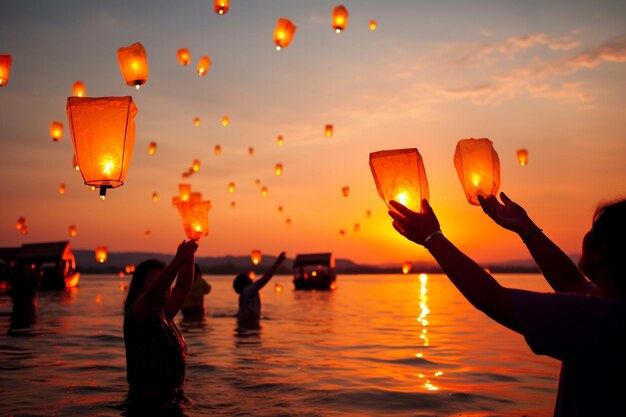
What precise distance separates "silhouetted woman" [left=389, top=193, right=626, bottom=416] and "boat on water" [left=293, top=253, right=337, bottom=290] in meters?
41.7

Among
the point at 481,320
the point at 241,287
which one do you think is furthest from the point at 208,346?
the point at 481,320

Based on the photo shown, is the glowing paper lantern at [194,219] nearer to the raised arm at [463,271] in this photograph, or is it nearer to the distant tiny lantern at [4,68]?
the raised arm at [463,271]

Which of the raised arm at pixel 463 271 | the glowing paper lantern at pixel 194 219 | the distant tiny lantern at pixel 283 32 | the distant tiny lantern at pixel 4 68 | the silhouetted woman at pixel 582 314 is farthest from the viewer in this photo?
the distant tiny lantern at pixel 283 32

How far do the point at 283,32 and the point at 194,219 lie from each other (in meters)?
7.92

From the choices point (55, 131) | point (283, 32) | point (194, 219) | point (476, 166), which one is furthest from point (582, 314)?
point (55, 131)

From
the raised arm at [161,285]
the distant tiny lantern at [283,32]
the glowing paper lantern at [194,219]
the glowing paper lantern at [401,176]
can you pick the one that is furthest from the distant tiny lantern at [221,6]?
the glowing paper lantern at [401,176]

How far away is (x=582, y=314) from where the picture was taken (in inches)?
73.5

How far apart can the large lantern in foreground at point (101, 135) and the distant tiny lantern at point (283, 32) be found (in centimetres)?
767

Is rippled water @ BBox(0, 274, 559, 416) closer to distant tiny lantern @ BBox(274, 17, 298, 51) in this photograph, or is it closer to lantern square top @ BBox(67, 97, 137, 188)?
lantern square top @ BBox(67, 97, 137, 188)

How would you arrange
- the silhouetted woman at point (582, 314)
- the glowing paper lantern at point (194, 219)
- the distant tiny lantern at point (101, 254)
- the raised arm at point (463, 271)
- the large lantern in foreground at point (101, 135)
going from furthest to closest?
1. the distant tiny lantern at point (101, 254)
2. the glowing paper lantern at point (194, 219)
3. the large lantern in foreground at point (101, 135)
4. the raised arm at point (463, 271)
5. the silhouetted woman at point (582, 314)

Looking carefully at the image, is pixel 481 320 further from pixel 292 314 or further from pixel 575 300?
pixel 575 300

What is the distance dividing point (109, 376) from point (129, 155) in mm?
5201

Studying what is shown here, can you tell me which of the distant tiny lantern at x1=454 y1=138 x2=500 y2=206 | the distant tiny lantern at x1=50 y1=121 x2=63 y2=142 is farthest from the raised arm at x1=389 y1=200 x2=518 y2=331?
the distant tiny lantern at x1=50 y1=121 x2=63 y2=142

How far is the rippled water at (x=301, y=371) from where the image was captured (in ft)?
22.7
